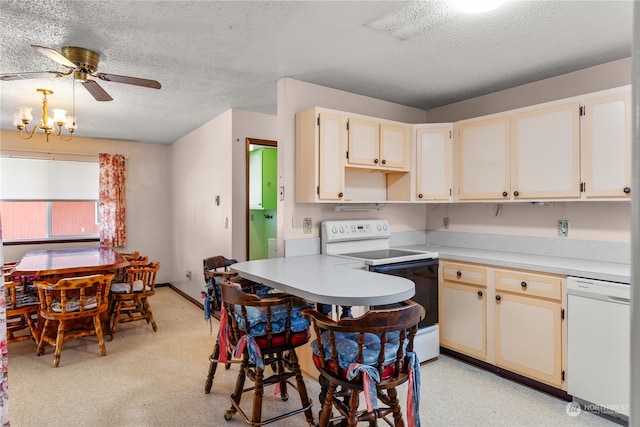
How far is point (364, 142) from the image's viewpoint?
10.2 ft

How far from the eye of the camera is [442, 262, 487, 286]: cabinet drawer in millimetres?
2848

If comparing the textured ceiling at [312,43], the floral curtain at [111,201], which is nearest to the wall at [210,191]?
the textured ceiling at [312,43]

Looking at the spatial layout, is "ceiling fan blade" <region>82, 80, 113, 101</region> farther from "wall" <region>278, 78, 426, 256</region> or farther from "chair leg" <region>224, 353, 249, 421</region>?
"chair leg" <region>224, 353, 249, 421</region>

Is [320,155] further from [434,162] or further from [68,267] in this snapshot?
[68,267]

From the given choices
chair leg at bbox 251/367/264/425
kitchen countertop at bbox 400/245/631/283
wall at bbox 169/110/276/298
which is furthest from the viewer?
wall at bbox 169/110/276/298

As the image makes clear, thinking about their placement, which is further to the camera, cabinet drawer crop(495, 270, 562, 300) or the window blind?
the window blind

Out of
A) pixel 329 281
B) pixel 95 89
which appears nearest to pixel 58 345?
pixel 95 89

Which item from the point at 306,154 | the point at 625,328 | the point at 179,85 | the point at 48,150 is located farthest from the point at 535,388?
the point at 48,150

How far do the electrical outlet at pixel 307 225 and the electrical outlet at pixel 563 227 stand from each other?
2.01 metres

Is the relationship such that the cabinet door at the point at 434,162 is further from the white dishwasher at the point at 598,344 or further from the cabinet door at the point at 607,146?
the white dishwasher at the point at 598,344

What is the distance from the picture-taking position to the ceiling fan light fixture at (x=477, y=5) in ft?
6.27

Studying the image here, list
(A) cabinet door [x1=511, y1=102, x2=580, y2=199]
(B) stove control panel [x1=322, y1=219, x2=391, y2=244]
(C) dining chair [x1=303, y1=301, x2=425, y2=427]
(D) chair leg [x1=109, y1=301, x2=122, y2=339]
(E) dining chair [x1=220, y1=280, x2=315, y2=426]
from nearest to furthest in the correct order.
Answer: (C) dining chair [x1=303, y1=301, x2=425, y2=427], (E) dining chair [x1=220, y1=280, x2=315, y2=426], (A) cabinet door [x1=511, y1=102, x2=580, y2=199], (B) stove control panel [x1=322, y1=219, x2=391, y2=244], (D) chair leg [x1=109, y1=301, x2=122, y2=339]

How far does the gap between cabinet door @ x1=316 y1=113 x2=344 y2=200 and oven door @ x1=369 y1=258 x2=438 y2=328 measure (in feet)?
2.34

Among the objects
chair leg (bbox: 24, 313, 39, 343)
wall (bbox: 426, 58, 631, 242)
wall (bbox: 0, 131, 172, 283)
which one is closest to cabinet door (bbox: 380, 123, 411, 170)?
wall (bbox: 426, 58, 631, 242)
